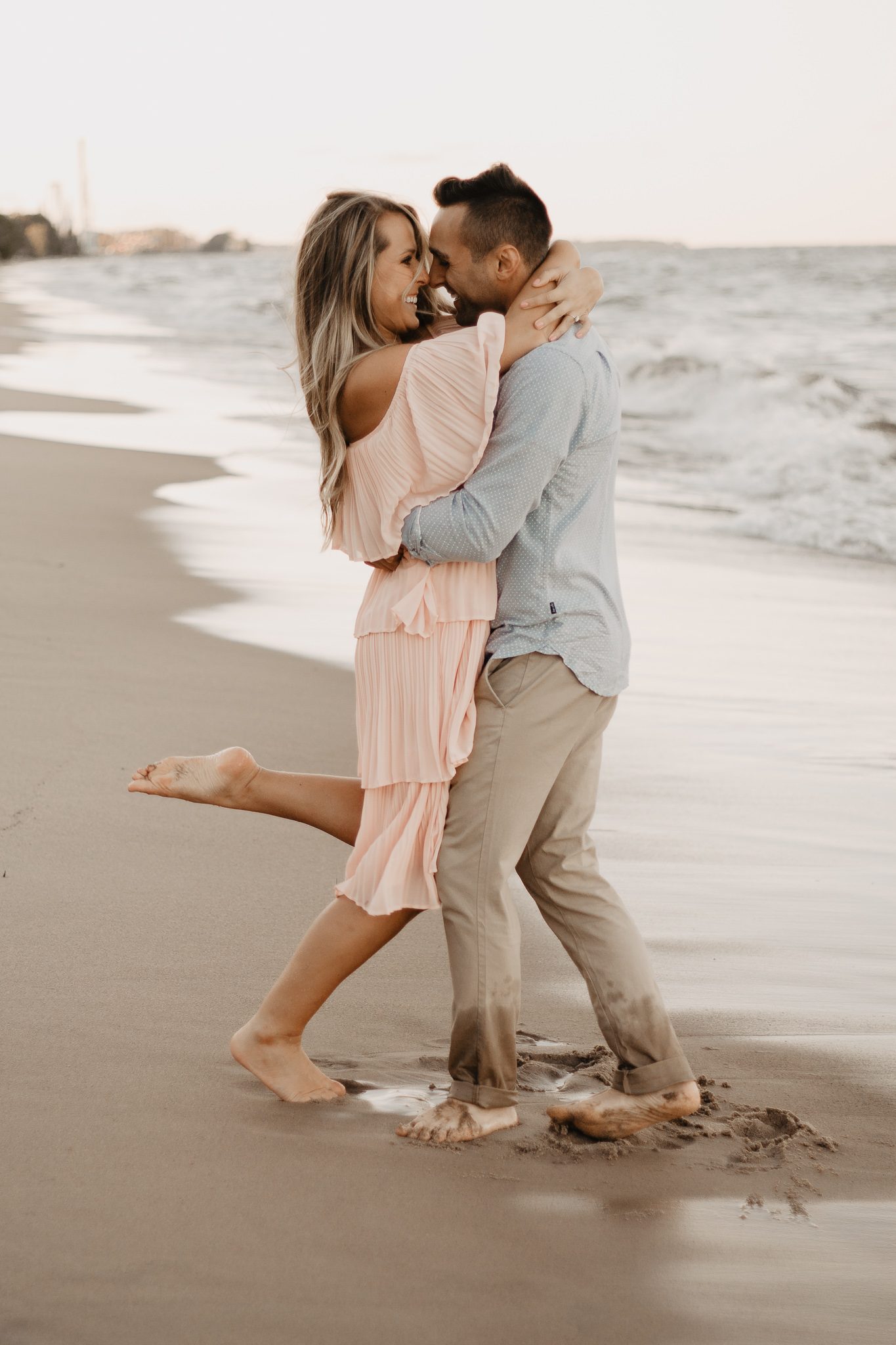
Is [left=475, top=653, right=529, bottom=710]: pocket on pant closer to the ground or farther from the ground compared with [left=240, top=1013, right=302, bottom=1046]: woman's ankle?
farther from the ground

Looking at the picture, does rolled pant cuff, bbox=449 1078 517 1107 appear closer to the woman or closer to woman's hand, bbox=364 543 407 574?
the woman

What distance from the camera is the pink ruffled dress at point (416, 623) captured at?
2502 mm

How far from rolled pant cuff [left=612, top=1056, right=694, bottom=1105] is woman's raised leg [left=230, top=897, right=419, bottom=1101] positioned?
385 mm

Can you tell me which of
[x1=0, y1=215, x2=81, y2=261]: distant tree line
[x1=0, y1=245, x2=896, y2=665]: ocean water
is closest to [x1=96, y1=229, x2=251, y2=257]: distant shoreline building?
[x1=0, y1=215, x2=81, y2=261]: distant tree line

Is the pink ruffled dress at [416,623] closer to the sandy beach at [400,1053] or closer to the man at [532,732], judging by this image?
the man at [532,732]

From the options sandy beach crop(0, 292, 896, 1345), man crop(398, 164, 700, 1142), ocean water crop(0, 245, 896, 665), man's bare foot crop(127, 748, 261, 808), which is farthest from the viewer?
ocean water crop(0, 245, 896, 665)

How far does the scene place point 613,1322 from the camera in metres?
2.08

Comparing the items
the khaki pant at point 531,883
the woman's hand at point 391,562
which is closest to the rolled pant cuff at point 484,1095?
the khaki pant at point 531,883

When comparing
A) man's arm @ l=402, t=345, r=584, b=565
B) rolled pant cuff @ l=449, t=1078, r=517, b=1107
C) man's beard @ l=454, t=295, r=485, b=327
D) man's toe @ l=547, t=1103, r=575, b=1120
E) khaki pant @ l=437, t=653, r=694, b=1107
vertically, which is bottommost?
man's toe @ l=547, t=1103, r=575, b=1120

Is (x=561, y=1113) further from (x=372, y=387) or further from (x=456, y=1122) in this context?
(x=372, y=387)

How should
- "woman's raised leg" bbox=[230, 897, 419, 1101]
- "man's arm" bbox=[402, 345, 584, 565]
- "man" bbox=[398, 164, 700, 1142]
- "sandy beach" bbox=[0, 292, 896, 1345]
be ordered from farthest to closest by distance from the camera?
1. "woman's raised leg" bbox=[230, 897, 419, 1101]
2. "man" bbox=[398, 164, 700, 1142]
3. "man's arm" bbox=[402, 345, 584, 565]
4. "sandy beach" bbox=[0, 292, 896, 1345]

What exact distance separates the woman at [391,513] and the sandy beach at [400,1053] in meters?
0.32

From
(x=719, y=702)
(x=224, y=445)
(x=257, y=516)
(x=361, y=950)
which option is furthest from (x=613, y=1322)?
(x=224, y=445)

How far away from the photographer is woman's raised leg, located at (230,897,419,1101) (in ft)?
8.85
